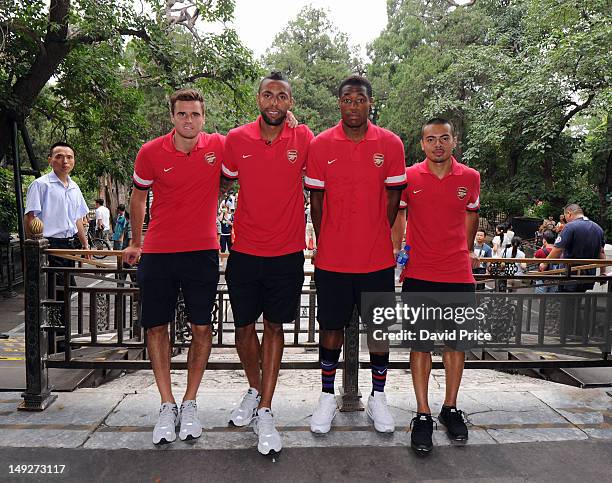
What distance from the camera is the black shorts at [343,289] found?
3.04 meters

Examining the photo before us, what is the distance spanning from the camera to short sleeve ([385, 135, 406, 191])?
2.99 m

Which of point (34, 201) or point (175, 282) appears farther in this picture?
point (34, 201)

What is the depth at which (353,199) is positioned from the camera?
297 cm

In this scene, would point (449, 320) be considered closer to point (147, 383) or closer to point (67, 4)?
point (147, 383)

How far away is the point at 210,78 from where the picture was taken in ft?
35.2

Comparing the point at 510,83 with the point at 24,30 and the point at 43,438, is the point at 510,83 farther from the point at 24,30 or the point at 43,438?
the point at 43,438

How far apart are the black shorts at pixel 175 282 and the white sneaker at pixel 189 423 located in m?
0.53

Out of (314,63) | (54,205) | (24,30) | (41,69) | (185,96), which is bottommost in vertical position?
(54,205)

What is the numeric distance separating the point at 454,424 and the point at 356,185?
5.35ft

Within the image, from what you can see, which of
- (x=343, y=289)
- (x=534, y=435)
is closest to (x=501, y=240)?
(x=534, y=435)

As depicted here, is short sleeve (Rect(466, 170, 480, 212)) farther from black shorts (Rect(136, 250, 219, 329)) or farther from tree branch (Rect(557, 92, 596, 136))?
Answer: tree branch (Rect(557, 92, 596, 136))

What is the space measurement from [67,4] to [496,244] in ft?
33.7

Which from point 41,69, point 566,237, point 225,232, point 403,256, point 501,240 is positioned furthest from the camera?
point 225,232

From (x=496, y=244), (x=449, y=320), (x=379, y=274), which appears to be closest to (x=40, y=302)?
(x=379, y=274)
